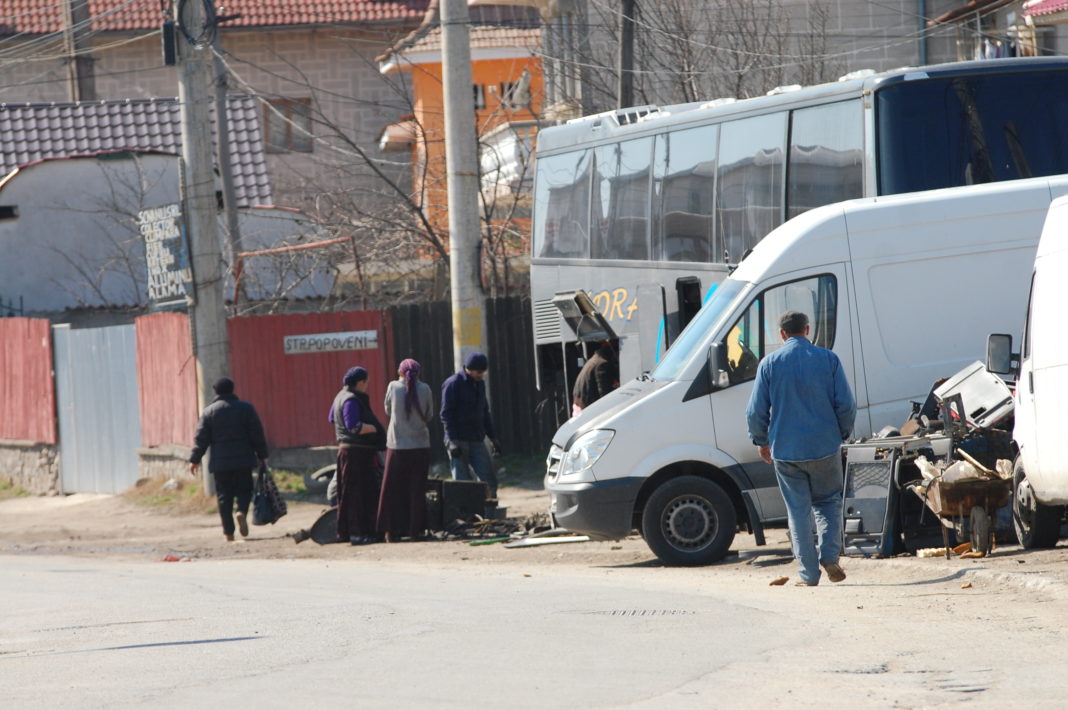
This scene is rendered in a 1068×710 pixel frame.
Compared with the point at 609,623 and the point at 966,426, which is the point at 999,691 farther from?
the point at 966,426

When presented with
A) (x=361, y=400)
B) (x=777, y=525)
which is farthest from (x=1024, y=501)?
(x=361, y=400)

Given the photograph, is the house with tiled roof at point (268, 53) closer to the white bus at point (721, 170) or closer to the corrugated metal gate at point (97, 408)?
the corrugated metal gate at point (97, 408)

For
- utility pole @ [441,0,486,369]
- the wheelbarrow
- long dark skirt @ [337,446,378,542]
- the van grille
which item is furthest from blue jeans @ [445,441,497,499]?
the wheelbarrow

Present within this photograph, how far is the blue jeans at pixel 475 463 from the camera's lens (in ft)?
50.5

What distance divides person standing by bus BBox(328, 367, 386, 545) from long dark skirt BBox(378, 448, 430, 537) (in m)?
0.18

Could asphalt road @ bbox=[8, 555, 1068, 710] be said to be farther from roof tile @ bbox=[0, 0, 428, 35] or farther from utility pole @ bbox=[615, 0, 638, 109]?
roof tile @ bbox=[0, 0, 428, 35]

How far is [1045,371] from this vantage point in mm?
9219

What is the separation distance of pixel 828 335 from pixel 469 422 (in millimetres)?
5074

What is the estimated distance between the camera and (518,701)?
582 cm

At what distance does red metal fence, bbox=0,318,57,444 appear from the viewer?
2314cm

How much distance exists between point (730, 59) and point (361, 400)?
1203 centimetres

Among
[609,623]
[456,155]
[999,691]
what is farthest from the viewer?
[456,155]

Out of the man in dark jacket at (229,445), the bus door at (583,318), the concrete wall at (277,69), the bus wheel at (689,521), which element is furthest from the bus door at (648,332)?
the concrete wall at (277,69)

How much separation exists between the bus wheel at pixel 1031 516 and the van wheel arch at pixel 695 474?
2037 mm
